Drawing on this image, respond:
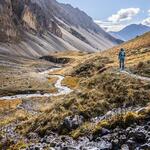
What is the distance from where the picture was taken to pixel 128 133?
31.6 metres

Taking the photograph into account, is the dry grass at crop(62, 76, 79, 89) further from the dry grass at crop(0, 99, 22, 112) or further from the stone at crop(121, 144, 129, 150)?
the stone at crop(121, 144, 129, 150)

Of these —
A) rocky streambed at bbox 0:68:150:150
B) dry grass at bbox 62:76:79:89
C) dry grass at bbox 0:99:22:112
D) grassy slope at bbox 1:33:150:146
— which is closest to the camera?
rocky streambed at bbox 0:68:150:150

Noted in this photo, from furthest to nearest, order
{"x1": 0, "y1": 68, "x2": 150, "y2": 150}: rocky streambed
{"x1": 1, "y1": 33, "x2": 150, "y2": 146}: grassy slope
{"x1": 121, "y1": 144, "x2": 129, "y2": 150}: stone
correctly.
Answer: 1. {"x1": 1, "y1": 33, "x2": 150, "y2": 146}: grassy slope
2. {"x1": 0, "y1": 68, "x2": 150, "y2": 150}: rocky streambed
3. {"x1": 121, "y1": 144, "x2": 129, "y2": 150}: stone

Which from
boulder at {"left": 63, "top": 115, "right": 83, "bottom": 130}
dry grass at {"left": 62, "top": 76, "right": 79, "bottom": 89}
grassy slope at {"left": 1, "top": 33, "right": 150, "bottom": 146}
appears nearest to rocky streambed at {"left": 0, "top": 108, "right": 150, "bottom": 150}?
boulder at {"left": 63, "top": 115, "right": 83, "bottom": 130}

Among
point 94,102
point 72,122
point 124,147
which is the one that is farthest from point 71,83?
point 124,147

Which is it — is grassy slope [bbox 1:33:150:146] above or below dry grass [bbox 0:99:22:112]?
above

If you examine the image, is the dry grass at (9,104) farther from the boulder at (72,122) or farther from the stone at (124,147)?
the stone at (124,147)

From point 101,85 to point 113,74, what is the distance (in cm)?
381

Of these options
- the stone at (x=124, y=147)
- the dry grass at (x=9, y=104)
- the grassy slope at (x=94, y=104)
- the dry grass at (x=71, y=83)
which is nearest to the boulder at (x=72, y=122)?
the grassy slope at (x=94, y=104)

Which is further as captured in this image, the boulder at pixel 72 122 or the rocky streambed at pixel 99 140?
the boulder at pixel 72 122

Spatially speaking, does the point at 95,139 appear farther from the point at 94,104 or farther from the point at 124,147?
the point at 94,104

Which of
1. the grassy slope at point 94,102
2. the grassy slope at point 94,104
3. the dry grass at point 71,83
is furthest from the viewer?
the dry grass at point 71,83

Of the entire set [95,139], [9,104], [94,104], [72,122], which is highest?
[94,104]

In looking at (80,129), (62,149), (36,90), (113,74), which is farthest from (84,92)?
(36,90)
